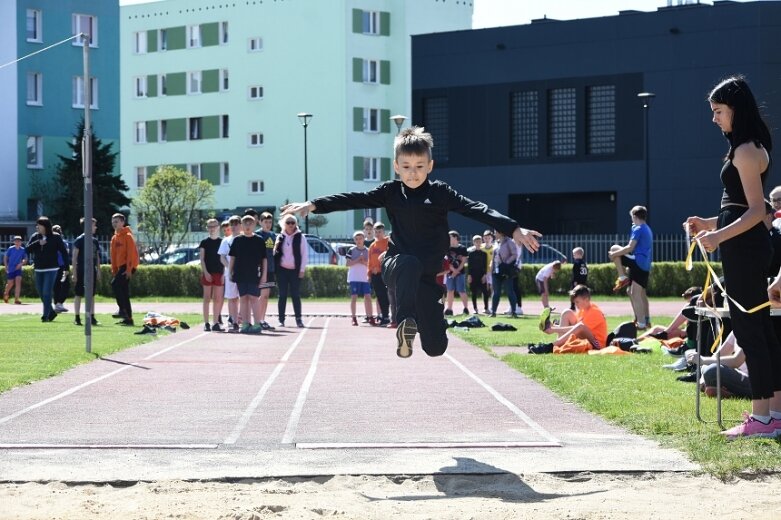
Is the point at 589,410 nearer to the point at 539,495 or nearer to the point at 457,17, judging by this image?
the point at 539,495

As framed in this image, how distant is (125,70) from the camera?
80.1m

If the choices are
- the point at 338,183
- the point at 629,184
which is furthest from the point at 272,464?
the point at 338,183

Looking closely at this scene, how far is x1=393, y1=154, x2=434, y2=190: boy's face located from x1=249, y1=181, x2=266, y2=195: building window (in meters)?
67.0

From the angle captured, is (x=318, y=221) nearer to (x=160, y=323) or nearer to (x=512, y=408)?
(x=160, y=323)

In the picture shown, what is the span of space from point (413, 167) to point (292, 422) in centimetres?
247

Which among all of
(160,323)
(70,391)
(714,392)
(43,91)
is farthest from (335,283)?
(43,91)

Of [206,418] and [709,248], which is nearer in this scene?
[709,248]

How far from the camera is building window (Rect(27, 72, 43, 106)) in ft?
202

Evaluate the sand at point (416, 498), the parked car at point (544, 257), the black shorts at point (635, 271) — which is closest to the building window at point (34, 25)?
the parked car at point (544, 257)

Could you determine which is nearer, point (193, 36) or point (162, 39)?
point (193, 36)

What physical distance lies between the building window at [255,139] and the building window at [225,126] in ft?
5.34

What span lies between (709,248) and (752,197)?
479mm

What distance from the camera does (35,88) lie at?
62.0m

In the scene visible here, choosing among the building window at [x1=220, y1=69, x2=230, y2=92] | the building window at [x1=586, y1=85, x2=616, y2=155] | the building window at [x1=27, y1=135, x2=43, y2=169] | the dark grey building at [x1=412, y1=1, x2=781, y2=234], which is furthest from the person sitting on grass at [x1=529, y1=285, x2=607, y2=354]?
the building window at [x1=220, y1=69, x2=230, y2=92]
